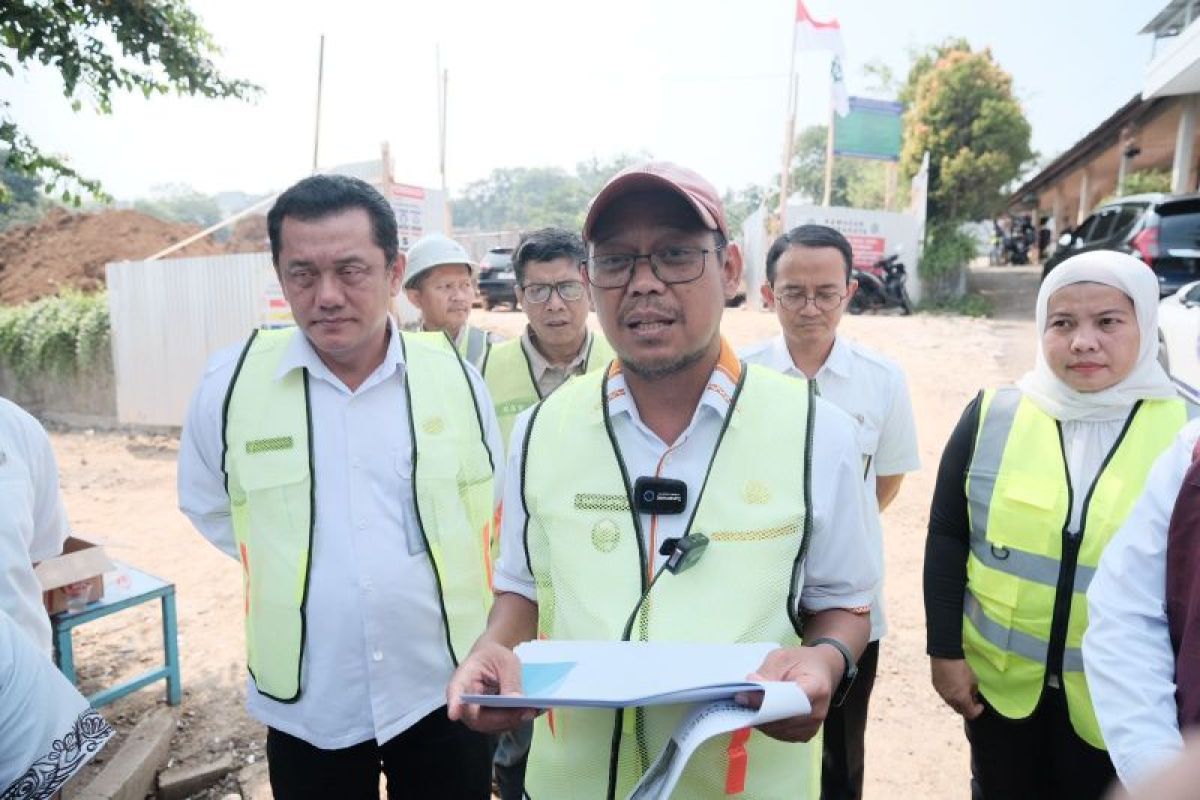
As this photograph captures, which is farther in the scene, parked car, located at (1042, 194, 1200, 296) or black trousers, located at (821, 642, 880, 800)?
parked car, located at (1042, 194, 1200, 296)

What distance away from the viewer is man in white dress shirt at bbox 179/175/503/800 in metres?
1.92

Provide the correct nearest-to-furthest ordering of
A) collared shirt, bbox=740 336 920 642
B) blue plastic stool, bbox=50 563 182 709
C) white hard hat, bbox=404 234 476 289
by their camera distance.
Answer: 1. collared shirt, bbox=740 336 920 642
2. blue plastic stool, bbox=50 563 182 709
3. white hard hat, bbox=404 234 476 289

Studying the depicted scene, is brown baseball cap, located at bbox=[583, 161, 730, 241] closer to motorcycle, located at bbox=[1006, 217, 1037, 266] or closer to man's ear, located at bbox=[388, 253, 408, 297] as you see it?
man's ear, located at bbox=[388, 253, 408, 297]

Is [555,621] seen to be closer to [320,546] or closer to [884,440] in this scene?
[320,546]

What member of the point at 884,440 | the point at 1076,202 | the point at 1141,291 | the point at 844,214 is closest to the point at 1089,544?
the point at 1141,291

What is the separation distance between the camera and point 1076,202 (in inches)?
1112

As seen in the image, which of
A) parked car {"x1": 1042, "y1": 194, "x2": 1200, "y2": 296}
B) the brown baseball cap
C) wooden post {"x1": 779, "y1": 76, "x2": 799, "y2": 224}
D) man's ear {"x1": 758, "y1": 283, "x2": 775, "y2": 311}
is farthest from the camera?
wooden post {"x1": 779, "y1": 76, "x2": 799, "y2": 224}

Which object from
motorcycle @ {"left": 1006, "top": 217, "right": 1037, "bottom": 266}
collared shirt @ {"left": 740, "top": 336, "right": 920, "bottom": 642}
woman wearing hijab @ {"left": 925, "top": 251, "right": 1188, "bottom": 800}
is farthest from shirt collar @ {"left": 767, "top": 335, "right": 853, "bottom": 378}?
motorcycle @ {"left": 1006, "top": 217, "right": 1037, "bottom": 266}

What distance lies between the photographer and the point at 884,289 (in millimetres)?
14617

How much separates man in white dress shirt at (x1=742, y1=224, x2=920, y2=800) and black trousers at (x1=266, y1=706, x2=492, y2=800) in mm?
1217

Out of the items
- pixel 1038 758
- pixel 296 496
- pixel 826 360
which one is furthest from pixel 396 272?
pixel 1038 758

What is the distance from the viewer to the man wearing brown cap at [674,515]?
A: 4.19ft

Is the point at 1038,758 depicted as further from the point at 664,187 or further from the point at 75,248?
the point at 75,248

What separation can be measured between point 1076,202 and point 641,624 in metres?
33.1
